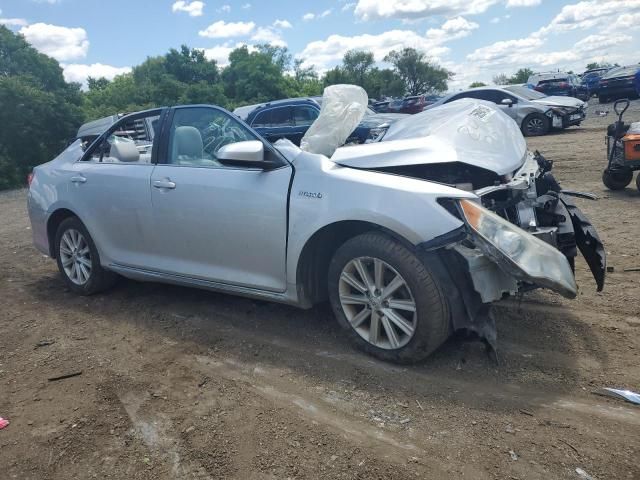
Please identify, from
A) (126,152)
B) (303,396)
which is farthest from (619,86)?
(303,396)

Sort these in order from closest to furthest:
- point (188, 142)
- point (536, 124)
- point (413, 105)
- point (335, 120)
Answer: point (335, 120) < point (188, 142) < point (536, 124) < point (413, 105)

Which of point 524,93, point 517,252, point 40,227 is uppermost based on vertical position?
point 524,93

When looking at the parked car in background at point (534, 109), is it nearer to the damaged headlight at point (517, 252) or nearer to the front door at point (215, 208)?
the front door at point (215, 208)

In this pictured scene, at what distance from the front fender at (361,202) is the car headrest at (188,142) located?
3.50 feet

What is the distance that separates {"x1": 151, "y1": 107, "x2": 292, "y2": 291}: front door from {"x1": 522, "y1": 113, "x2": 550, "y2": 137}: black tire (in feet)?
47.3

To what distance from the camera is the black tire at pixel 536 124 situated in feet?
54.8

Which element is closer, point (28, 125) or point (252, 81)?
point (28, 125)

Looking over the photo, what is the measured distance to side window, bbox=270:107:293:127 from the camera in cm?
1339

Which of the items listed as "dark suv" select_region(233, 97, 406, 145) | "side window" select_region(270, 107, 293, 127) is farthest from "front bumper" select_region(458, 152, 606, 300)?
"side window" select_region(270, 107, 293, 127)

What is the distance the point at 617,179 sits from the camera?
315 inches

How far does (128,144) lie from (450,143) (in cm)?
278

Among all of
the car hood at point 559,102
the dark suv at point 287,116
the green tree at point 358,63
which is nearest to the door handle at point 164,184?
the dark suv at point 287,116

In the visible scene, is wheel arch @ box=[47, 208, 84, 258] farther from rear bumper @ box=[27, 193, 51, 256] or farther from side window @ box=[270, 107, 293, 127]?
side window @ box=[270, 107, 293, 127]

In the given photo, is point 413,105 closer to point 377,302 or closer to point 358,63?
point 377,302
